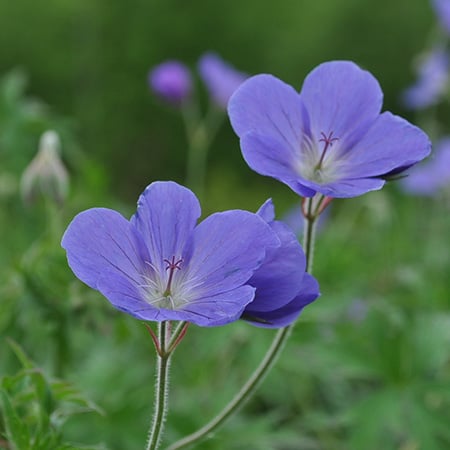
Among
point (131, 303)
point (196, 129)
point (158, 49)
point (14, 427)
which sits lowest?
point (14, 427)

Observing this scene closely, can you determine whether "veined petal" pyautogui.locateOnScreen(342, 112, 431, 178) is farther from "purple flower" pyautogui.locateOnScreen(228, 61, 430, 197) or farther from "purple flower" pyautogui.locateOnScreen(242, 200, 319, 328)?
"purple flower" pyautogui.locateOnScreen(242, 200, 319, 328)

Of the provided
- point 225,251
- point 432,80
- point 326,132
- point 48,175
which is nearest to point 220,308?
point 225,251

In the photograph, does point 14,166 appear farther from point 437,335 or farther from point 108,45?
point 108,45

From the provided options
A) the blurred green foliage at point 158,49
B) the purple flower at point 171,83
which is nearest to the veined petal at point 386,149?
the purple flower at point 171,83

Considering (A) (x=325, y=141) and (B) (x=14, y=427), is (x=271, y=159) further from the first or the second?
(B) (x=14, y=427)

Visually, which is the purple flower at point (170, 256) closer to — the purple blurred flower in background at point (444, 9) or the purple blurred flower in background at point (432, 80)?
the purple blurred flower in background at point (444, 9)
